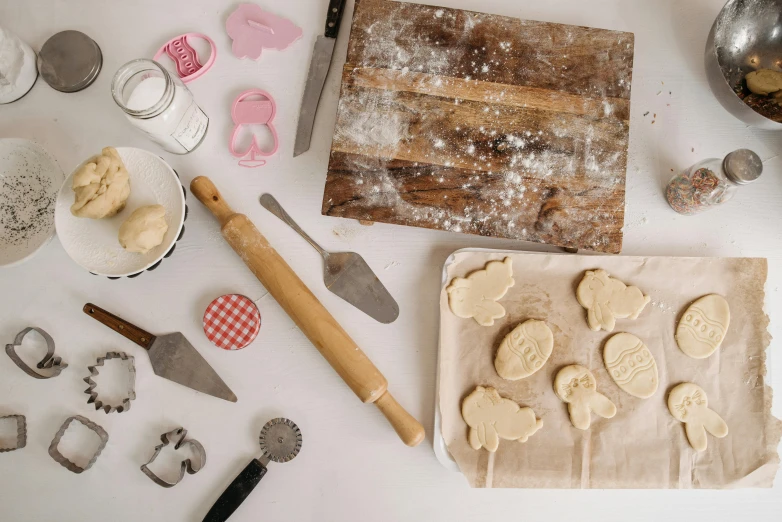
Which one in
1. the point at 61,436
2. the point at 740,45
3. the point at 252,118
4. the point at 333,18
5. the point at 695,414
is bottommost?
the point at 695,414

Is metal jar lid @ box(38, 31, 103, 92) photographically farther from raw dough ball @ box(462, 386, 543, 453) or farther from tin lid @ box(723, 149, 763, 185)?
tin lid @ box(723, 149, 763, 185)

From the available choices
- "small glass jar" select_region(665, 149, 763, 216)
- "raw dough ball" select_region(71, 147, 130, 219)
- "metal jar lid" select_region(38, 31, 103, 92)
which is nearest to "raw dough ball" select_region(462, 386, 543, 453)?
"small glass jar" select_region(665, 149, 763, 216)

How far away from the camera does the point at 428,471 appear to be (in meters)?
0.95

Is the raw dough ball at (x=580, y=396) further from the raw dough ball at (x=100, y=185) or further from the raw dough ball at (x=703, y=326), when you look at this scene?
the raw dough ball at (x=100, y=185)

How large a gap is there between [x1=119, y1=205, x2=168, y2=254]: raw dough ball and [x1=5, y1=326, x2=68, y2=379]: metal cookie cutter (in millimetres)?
297

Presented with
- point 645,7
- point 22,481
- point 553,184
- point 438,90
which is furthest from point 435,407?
point 645,7

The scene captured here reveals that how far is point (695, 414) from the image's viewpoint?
91cm

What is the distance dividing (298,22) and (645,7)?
0.72 metres

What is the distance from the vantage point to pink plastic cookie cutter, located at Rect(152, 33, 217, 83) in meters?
1.01

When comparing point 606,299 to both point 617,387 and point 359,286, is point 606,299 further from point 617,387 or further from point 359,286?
point 359,286

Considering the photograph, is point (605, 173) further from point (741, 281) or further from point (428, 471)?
point (428, 471)

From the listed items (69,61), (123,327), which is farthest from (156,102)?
(123,327)

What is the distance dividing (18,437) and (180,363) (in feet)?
1.08

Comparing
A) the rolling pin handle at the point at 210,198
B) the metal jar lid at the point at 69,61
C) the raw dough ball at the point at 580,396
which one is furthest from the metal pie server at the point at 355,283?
the metal jar lid at the point at 69,61
